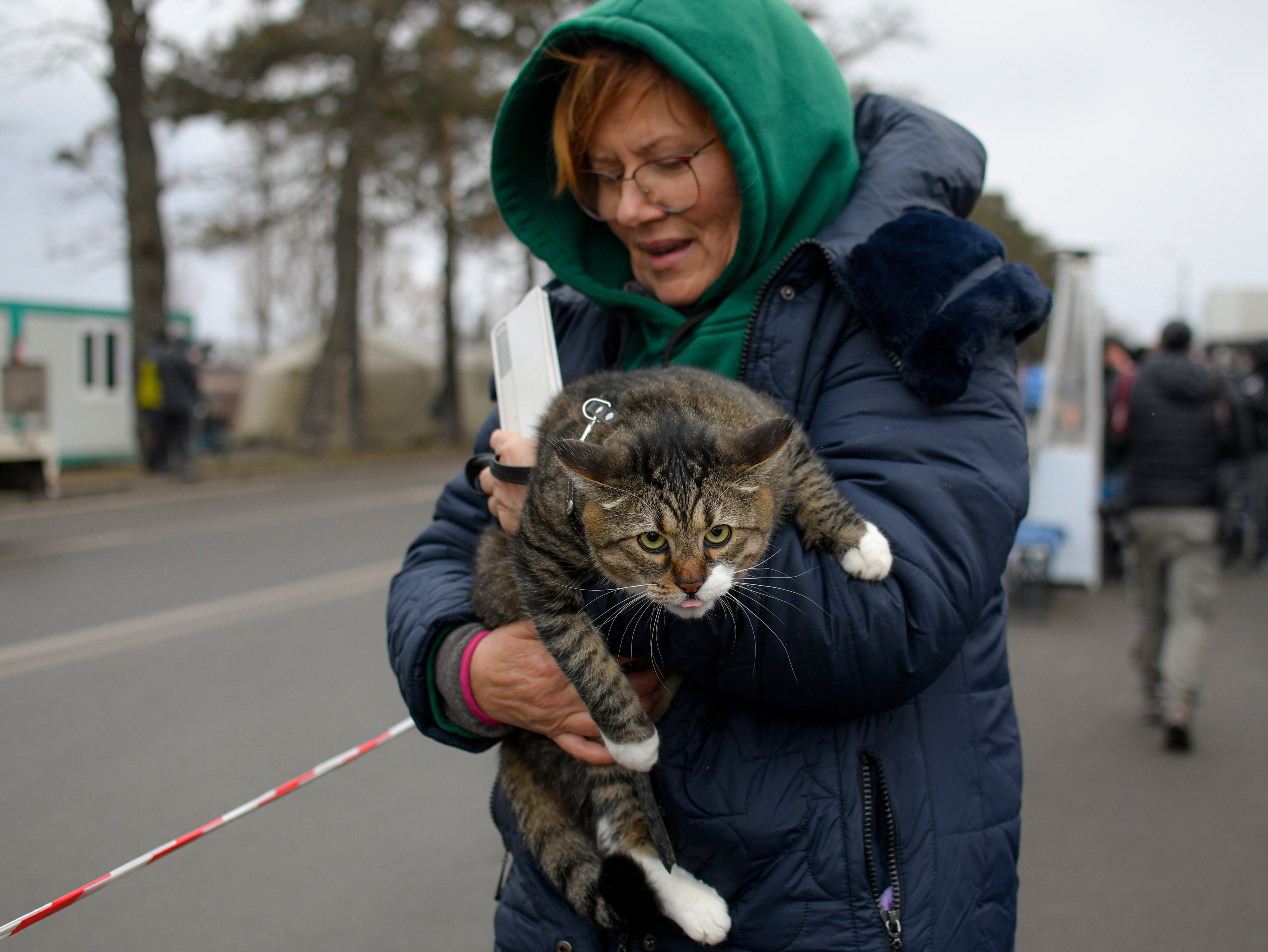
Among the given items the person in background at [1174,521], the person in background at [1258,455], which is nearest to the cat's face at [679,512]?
the person in background at [1174,521]

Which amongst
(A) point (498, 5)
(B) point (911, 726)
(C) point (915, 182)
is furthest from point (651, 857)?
(A) point (498, 5)

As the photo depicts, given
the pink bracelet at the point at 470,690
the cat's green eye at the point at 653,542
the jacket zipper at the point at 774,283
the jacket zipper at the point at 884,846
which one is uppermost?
the jacket zipper at the point at 774,283

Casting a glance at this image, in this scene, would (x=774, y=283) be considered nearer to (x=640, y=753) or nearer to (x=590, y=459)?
(x=590, y=459)

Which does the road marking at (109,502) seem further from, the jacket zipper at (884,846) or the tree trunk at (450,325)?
the jacket zipper at (884,846)

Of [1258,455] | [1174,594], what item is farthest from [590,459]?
[1258,455]

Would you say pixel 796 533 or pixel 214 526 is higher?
pixel 796 533

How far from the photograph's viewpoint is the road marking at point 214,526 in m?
10.2

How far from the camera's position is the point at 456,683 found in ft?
5.90

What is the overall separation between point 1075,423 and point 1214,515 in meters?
3.09

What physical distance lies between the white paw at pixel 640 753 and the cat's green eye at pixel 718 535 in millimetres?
456

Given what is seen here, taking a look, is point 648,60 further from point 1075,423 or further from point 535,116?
point 1075,423

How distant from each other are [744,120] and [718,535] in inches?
32.8

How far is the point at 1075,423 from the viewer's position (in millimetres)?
9078

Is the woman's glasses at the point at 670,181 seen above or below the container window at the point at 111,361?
above
